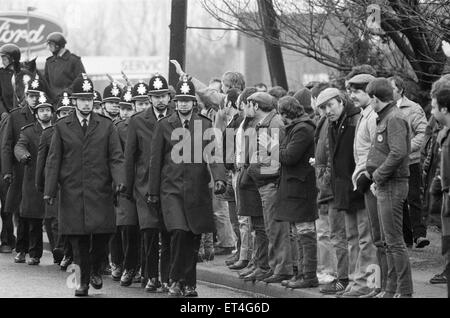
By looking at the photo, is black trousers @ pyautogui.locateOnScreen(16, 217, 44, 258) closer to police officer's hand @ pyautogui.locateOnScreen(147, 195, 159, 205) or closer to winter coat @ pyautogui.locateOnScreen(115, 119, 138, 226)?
winter coat @ pyautogui.locateOnScreen(115, 119, 138, 226)

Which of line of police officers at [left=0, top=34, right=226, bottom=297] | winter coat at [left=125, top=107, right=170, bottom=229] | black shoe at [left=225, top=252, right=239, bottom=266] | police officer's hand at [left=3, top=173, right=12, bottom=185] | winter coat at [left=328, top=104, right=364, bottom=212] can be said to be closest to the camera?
winter coat at [left=328, top=104, right=364, bottom=212]

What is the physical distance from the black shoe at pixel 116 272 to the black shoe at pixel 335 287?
3.11 metres

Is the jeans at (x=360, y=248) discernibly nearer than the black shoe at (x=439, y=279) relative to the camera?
Yes

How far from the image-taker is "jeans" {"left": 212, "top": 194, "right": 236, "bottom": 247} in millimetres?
16641

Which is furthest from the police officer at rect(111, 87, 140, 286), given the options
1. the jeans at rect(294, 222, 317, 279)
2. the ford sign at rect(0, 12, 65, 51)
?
the ford sign at rect(0, 12, 65, 51)

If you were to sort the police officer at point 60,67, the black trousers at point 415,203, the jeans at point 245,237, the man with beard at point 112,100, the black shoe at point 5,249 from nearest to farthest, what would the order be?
the black trousers at point 415,203, the jeans at point 245,237, the man with beard at point 112,100, the black shoe at point 5,249, the police officer at point 60,67

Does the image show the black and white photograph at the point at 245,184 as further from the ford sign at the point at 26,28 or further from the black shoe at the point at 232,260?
the ford sign at the point at 26,28

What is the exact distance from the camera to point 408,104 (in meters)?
14.6

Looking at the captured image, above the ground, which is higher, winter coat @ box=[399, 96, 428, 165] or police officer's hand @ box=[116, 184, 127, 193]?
winter coat @ box=[399, 96, 428, 165]

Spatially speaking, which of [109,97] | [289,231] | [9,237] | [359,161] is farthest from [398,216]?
[9,237]

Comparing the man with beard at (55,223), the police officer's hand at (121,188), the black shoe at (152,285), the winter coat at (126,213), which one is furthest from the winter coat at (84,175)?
the man with beard at (55,223)

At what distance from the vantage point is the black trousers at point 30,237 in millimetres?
16391

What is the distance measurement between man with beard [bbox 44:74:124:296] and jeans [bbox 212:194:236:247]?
10.1ft
